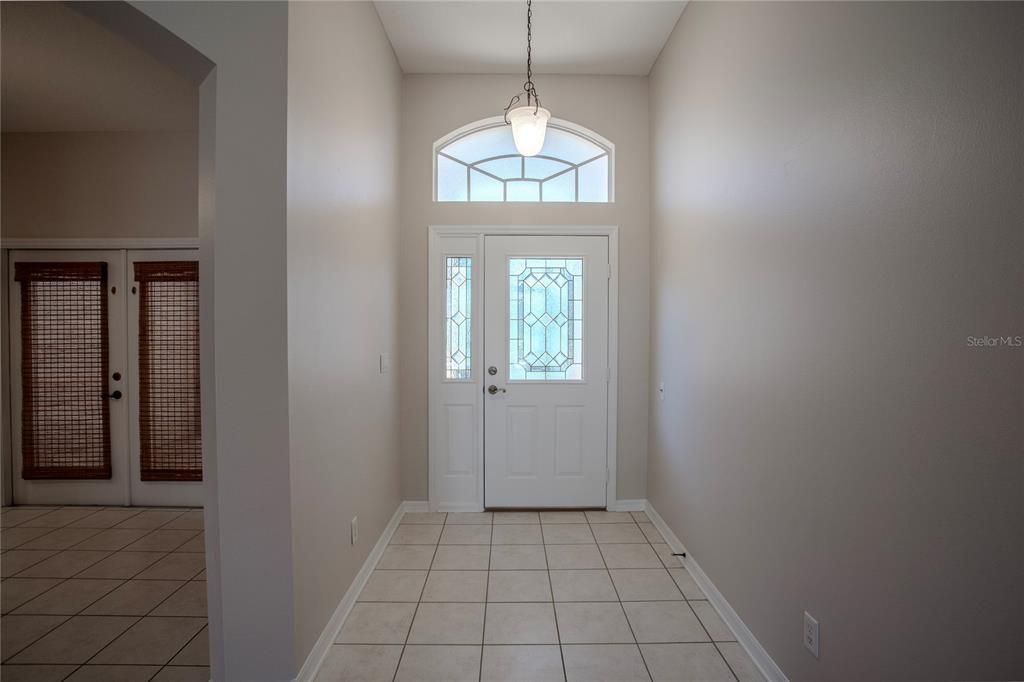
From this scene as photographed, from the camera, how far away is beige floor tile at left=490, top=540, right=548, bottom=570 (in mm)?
2932

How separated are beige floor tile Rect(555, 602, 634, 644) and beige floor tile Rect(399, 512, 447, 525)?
1391 millimetres

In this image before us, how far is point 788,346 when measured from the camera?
1.86 meters

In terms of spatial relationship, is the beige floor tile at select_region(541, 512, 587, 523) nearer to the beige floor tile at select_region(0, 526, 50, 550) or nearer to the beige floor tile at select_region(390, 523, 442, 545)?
the beige floor tile at select_region(390, 523, 442, 545)

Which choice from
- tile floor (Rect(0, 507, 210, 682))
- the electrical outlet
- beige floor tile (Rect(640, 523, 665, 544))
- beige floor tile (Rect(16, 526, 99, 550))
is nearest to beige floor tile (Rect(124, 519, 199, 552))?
tile floor (Rect(0, 507, 210, 682))

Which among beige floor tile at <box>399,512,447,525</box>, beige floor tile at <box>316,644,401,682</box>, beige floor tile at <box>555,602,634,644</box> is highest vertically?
beige floor tile at <box>555,602,634,644</box>

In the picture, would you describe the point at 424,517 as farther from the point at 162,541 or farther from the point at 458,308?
the point at 162,541

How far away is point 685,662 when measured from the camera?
208 cm

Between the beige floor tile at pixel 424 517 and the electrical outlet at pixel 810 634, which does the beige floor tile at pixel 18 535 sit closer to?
the beige floor tile at pixel 424 517

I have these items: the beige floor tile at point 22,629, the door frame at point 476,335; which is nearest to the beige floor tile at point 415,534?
the door frame at point 476,335

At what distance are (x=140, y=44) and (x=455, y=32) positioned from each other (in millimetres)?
2009

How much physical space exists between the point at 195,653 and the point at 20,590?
54.8 inches

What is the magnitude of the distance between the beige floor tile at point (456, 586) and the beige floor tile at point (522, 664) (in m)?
0.44

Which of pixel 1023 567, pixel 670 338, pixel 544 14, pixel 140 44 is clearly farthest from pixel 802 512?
pixel 544 14
